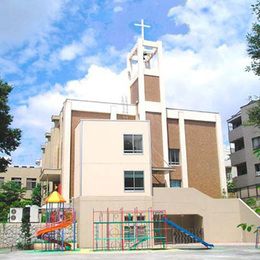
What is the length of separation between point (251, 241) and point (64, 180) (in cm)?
1583

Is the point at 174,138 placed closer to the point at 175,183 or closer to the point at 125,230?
the point at 175,183

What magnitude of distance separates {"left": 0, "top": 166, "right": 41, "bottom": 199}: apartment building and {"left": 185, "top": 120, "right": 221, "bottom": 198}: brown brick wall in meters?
29.6

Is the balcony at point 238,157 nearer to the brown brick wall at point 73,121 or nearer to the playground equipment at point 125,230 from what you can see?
the brown brick wall at point 73,121

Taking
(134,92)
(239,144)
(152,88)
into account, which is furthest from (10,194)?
(239,144)

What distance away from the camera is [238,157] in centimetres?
4247

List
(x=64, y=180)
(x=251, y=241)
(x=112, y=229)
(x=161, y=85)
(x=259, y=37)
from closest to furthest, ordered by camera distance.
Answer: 1. (x=259, y=37)
2. (x=112, y=229)
3. (x=251, y=241)
4. (x=64, y=180)
5. (x=161, y=85)

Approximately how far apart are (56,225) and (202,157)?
17706mm

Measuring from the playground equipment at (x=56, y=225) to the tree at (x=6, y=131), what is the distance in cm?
433

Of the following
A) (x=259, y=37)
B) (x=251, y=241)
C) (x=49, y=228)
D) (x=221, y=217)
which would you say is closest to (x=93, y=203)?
(x=49, y=228)

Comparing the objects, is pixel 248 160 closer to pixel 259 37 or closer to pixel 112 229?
pixel 112 229

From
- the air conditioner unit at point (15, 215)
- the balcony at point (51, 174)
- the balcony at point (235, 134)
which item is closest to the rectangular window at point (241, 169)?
the balcony at point (235, 134)

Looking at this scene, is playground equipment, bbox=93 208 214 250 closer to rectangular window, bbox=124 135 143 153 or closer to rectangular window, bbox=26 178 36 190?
rectangular window, bbox=124 135 143 153

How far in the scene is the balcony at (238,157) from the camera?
41.5 m

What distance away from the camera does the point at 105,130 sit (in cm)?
3062
